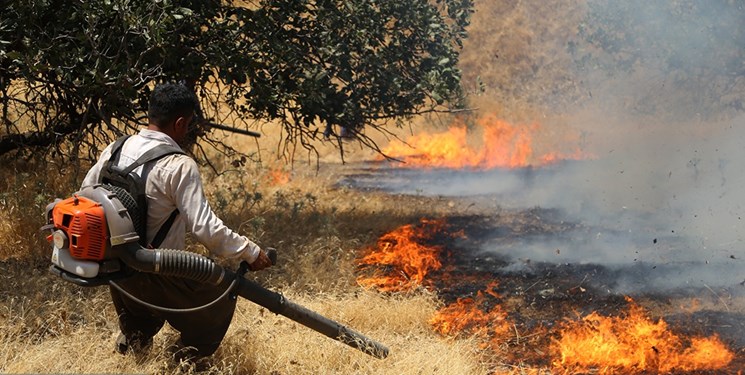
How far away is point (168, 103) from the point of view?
4.06 meters

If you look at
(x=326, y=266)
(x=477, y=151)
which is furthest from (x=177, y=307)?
(x=477, y=151)

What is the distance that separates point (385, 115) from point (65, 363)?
652cm

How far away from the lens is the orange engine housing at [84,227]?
365 centimetres

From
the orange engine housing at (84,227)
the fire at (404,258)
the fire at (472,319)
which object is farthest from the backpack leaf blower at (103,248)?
the fire at (404,258)

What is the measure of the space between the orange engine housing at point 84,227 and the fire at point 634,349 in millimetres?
3369

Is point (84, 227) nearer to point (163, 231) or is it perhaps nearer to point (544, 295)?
point (163, 231)

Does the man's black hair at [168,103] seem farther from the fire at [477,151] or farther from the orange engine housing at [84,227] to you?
the fire at [477,151]

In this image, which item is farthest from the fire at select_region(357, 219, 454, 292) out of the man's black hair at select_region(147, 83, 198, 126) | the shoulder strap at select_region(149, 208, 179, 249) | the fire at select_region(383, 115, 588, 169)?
the fire at select_region(383, 115, 588, 169)

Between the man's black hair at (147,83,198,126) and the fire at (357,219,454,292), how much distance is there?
3.66m

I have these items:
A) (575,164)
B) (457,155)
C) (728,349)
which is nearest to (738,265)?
(728,349)

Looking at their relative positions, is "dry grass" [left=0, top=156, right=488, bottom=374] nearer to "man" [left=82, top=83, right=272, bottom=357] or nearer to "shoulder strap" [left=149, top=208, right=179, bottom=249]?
"man" [left=82, top=83, right=272, bottom=357]

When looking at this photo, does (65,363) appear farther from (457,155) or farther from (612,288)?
(457,155)

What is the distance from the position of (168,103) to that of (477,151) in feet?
45.2

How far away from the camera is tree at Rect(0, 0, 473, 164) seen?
698cm
